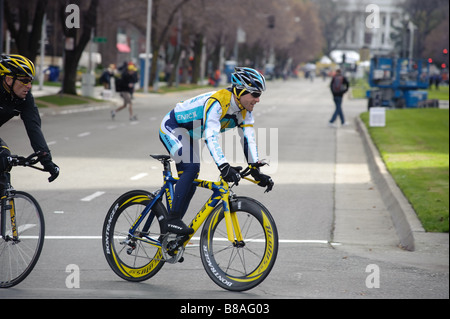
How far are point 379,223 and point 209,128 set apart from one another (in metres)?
5.67

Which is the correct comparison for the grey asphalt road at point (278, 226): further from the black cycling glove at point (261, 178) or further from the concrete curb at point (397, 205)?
the black cycling glove at point (261, 178)

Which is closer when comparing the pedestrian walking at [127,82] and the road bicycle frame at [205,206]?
the road bicycle frame at [205,206]

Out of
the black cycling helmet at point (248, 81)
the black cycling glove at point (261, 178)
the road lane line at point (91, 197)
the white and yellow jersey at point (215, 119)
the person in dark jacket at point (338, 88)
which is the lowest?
the road lane line at point (91, 197)

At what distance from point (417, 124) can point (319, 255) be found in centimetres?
2251

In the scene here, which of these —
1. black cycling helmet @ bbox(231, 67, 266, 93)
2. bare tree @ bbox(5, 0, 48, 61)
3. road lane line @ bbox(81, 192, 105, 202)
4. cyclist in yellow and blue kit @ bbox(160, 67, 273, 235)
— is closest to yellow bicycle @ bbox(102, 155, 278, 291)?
cyclist in yellow and blue kit @ bbox(160, 67, 273, 235)

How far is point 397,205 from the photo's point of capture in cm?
1279

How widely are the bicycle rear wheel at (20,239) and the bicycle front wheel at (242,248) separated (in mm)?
1307

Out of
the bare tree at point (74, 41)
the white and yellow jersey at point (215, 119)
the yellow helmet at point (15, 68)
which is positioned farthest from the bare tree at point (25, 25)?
the white and yellow jersey at point (215, 119)

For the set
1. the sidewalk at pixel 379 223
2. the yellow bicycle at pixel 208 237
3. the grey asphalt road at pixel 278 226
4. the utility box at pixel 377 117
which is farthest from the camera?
the utility box at pixel 377 117

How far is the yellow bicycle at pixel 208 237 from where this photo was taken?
276 inches

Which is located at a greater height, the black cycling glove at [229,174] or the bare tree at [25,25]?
the bare tree at [25,25]

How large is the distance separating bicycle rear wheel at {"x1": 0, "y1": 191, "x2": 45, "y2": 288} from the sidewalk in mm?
3846

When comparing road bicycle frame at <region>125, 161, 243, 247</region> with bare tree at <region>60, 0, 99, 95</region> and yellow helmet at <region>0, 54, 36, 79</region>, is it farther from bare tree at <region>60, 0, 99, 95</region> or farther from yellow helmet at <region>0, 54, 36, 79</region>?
bare tree at <region>60, 0, 99, 95</region>
